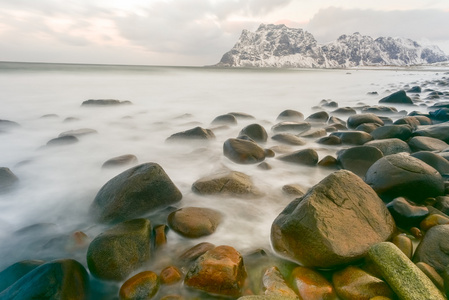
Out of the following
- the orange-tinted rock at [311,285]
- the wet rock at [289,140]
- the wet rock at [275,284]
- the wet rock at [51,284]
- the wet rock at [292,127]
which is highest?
the wet rock at [51,284]

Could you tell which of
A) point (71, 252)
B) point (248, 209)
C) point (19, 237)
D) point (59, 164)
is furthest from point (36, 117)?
point (248, 209)

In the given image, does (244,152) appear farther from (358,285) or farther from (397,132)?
(397,132)

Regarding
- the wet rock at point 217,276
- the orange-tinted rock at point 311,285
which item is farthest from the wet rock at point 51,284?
the orange-tinted rock at point 311,285

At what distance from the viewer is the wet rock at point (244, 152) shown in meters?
4.02

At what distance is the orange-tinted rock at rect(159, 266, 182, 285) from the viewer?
5.95ft

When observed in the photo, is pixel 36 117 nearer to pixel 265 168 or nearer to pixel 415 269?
pixel 265 168

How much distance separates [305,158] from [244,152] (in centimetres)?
93

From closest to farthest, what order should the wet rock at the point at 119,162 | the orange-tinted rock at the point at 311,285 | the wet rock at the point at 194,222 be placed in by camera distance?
1. the orange-tinted rock at the point at 311,285
2. the wet rock at the point at 194,222
3. the wet rock at the point at 119,162

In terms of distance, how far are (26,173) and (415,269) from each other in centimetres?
482

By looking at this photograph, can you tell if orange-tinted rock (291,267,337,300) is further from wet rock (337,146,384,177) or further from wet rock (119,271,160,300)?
wet rock (337,146,384,177)

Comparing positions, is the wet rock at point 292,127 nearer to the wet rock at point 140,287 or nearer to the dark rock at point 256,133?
the dark rock at point 256,133

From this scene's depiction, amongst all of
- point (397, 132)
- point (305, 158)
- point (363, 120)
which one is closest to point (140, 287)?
point (305, 158)

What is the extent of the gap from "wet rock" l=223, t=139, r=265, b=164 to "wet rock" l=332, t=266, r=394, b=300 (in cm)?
238

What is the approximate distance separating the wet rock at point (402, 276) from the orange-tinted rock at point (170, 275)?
1.33m
